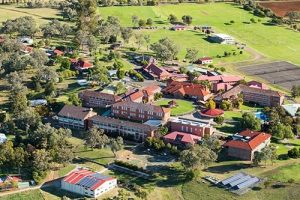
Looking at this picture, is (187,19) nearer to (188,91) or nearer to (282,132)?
(188,91)

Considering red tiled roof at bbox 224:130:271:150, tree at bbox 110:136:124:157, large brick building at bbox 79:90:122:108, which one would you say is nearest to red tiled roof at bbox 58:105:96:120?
large brick building at bbox 79:90:122:108

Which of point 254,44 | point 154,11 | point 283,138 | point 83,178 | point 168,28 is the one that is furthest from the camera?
point 154,11

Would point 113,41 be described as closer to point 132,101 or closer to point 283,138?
point 132,101

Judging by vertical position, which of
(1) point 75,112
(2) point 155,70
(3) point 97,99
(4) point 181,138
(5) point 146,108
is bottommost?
(4) point 181,138

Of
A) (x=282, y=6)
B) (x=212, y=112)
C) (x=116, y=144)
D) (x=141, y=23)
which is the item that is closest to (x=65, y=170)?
(x=116, y=144)

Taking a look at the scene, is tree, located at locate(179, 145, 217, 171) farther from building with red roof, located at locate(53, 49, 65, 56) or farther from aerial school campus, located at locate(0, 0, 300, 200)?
building with red roof, located at locate(53, 49, 65, 56)

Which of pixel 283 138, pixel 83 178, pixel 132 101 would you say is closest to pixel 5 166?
pixel 83 178

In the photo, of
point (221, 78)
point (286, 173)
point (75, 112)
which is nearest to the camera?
point (286, 173)
